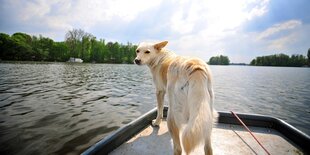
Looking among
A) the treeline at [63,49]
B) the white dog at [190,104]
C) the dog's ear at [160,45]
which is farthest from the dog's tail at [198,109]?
the treeline at [63,49]

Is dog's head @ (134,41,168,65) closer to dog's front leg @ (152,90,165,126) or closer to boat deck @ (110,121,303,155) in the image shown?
dog's front leg @ (152,90,165,126)

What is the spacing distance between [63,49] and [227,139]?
363ft

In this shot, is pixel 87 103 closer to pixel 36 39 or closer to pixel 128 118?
pixel 128 118

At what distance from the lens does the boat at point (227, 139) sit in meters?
3.45

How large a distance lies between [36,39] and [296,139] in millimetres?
116499

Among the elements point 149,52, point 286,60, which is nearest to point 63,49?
point 149,52

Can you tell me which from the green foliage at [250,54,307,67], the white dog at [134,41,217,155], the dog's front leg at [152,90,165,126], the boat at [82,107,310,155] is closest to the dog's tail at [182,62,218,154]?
the white dog at [134,41,217,155]

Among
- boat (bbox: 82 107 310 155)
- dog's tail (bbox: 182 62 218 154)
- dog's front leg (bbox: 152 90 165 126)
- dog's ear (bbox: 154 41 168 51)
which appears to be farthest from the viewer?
dog's ear (bbox: 154 41 168 51)

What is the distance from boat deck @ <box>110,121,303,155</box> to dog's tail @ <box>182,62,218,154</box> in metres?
1.13

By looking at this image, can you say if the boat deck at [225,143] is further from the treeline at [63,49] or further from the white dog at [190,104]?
the treeline at [63,49]

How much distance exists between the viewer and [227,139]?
4.01m

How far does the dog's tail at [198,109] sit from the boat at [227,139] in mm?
1275

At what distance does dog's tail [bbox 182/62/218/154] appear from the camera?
2041 mm

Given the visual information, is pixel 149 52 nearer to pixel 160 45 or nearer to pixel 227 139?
pixel 160 45
